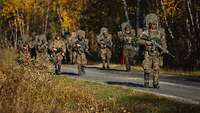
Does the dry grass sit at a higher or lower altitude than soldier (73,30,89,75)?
lower

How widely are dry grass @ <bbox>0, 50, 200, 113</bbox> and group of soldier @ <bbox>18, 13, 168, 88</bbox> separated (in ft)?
7.50

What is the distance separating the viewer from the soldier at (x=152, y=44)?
62.3ft

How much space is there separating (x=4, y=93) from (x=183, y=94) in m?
7.57

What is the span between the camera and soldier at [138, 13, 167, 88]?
1900 cm

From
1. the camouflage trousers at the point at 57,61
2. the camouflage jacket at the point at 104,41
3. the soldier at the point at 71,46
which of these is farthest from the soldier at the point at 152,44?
the camouflage jacket at the point at 104,41

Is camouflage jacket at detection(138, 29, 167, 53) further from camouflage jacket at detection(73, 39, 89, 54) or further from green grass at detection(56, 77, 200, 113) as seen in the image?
camouflage jacket at detection(73, 39, 89, 54)

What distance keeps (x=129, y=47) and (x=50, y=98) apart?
17.8 meters

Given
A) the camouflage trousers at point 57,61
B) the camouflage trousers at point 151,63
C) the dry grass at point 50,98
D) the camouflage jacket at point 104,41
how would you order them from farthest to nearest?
1. the camouflage jacket at point 104,41
2. the camouflage trousers at point 57,61
3. the camouflage trousers at point 151,63
4. the dry grass at point 50,98

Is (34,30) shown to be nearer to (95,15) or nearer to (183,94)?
(95,15)

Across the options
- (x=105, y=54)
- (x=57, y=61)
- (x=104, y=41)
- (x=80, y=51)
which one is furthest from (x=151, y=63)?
(x=105, y=54)

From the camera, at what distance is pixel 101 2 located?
5138 centimetres

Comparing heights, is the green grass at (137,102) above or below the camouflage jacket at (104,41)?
below

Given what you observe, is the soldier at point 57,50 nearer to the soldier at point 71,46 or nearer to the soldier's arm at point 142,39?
the soldier at point 71,46

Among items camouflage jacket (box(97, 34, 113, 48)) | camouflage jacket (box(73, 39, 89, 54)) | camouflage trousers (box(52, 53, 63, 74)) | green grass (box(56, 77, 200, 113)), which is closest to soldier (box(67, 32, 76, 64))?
camouflage jacket (box(73, 39, 89, 54))
